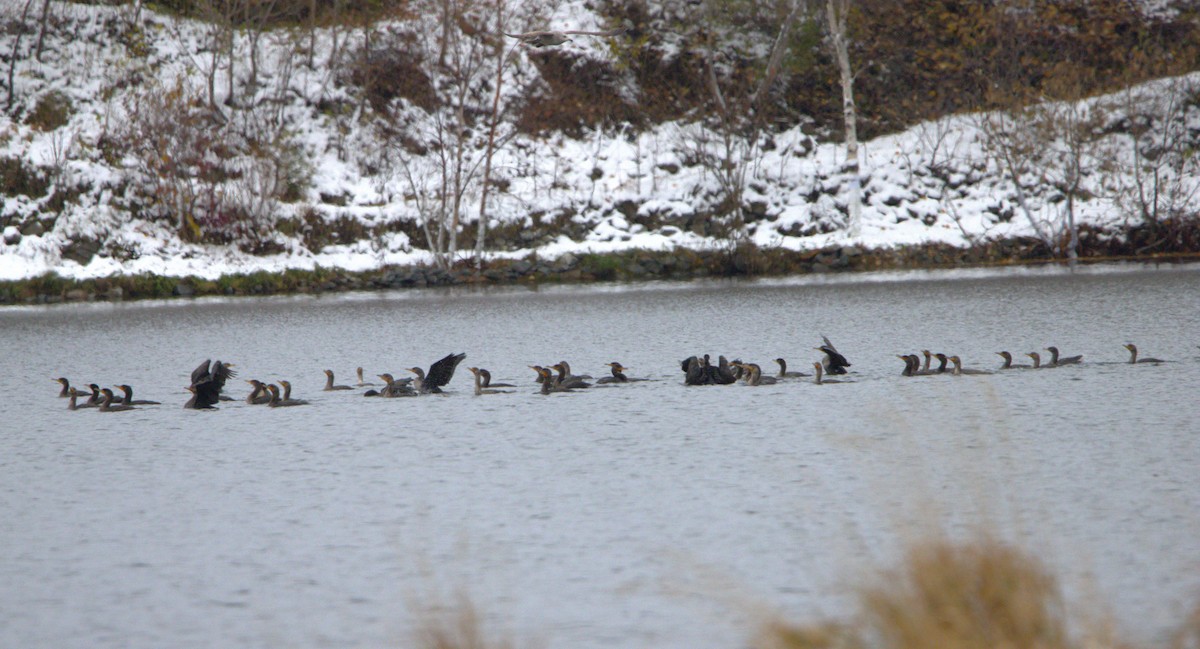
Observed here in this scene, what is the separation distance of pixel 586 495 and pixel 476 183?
31.3 meters

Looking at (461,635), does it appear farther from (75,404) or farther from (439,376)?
(75,404)

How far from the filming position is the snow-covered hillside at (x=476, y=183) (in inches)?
1412

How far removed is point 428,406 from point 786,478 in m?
6.01

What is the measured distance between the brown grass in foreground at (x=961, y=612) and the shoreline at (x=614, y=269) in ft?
103

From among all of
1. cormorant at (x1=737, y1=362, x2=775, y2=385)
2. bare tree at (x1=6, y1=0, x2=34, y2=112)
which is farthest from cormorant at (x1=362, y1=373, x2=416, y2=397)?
bare tree at (x1=6, y1=0, x2=34, y2=112)

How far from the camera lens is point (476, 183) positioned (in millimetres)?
39406

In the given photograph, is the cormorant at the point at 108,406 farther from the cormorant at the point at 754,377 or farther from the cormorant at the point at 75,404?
the cormorant at the point at 754,377

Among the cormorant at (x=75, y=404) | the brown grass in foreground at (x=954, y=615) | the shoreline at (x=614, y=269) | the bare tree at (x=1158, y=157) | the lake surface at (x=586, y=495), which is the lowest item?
the lake surface at (x=586, y=495)

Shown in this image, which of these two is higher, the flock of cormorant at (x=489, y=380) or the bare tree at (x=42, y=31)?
the bare tree at (x=42, y=31)

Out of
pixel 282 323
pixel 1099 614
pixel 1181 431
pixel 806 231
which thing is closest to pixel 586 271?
pixel 806 231

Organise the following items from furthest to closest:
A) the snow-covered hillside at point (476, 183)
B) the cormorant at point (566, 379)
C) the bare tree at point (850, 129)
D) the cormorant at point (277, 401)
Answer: the bare tree at point (850, 129), the snow-covered hillside at point (476, 183), the cormorant at point (566, 379), the cormorant at point (277, 401)

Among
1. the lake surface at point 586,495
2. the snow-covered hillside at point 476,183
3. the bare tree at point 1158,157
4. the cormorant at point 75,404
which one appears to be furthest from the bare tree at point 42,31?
the bare tree at point 1158,157

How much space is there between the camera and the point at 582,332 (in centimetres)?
2248

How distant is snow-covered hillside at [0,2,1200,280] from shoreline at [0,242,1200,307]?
0.64m
